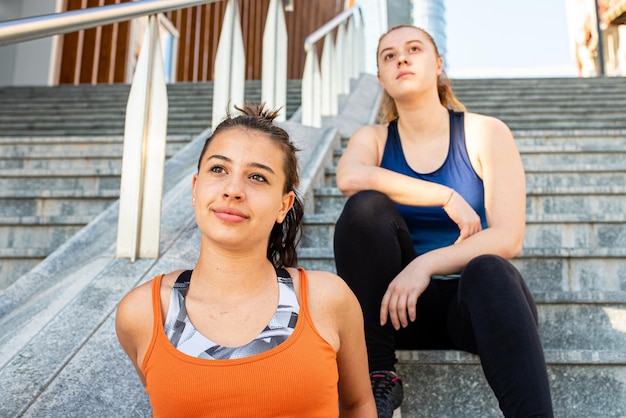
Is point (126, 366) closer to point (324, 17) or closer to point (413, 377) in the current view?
point (413, 377)

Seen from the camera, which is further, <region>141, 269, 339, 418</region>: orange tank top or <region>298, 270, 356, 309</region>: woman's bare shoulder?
<region>298, 270, 356, 309</region>: woman's bare shoulder

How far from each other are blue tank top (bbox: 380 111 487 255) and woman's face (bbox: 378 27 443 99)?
16cm

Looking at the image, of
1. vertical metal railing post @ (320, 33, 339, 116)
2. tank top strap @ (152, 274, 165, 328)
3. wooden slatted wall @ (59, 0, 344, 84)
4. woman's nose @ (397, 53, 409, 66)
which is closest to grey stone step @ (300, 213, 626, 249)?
woman's nose @ (397, 53, 409, 66)

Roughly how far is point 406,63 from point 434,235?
44 centimetres

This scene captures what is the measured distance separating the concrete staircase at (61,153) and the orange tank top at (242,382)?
4.15 feet

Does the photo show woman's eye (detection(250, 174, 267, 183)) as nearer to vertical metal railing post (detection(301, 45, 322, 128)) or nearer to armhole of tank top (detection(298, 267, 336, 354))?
armhole of tank top (detection(298, 267, 336, 354))

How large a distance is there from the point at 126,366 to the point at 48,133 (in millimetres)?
2968

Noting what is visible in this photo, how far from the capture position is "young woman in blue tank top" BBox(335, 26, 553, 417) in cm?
105

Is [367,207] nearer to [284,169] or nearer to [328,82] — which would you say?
[284,169]

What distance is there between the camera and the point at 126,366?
1.22 m

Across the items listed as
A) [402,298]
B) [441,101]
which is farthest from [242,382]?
[441,101]

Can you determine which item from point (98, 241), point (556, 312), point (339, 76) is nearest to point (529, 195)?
point (556, 312)

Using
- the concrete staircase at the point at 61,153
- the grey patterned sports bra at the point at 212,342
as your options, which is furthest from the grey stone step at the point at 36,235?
the grey patterned sports bra at the point at 212,342

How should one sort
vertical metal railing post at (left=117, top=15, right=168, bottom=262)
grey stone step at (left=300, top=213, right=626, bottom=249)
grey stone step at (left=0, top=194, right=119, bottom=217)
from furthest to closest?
1. grey stone step at (left=0, top=194, right=119, bottom=217)
2. grey stone step at (left=300, top=213, right=626, bottom=249)
3. vertical metal railing post at (left=117, top=15, right=168, bottom=262)
